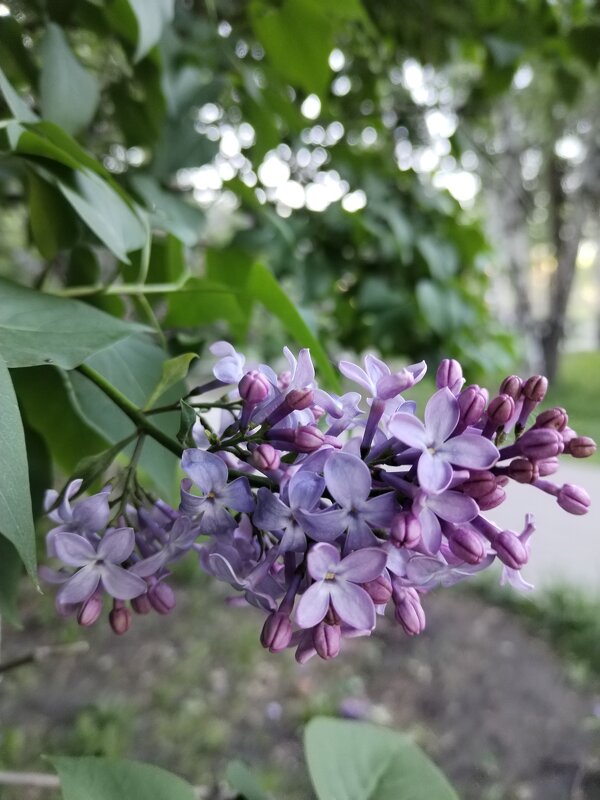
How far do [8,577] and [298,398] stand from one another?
0.47ft

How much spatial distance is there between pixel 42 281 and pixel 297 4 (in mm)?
282

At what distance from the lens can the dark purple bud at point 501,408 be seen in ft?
0.72

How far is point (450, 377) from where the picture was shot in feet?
0.78

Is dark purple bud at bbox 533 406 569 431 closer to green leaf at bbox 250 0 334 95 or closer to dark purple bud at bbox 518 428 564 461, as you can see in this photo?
dark purple bud at bbox 518 428 564 461

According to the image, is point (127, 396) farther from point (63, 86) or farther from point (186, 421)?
point (63, 86)

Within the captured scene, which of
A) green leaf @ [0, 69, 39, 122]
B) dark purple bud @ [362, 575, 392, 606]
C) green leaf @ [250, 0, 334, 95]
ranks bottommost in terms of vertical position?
dark purple bud @ [362, 575, 392, 606]

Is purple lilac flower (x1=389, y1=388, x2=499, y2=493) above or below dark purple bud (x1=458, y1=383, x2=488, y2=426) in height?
below

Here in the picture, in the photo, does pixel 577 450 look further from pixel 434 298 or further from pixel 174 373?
pixel 434 298

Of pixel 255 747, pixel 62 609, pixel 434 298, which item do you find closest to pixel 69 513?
pixel 62 609

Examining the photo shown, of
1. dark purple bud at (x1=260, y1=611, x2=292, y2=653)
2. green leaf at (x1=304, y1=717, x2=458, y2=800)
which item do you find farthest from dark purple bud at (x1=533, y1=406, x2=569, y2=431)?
green leaf at (x1=304, y1=717, x2=458, y2=800)

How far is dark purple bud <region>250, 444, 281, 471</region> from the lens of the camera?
8.5 inches

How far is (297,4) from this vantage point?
500 millimetres

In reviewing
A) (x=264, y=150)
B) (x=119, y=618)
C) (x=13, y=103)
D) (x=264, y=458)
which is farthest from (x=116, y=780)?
(x=264, y=150)

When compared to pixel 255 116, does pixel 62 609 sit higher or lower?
lower
